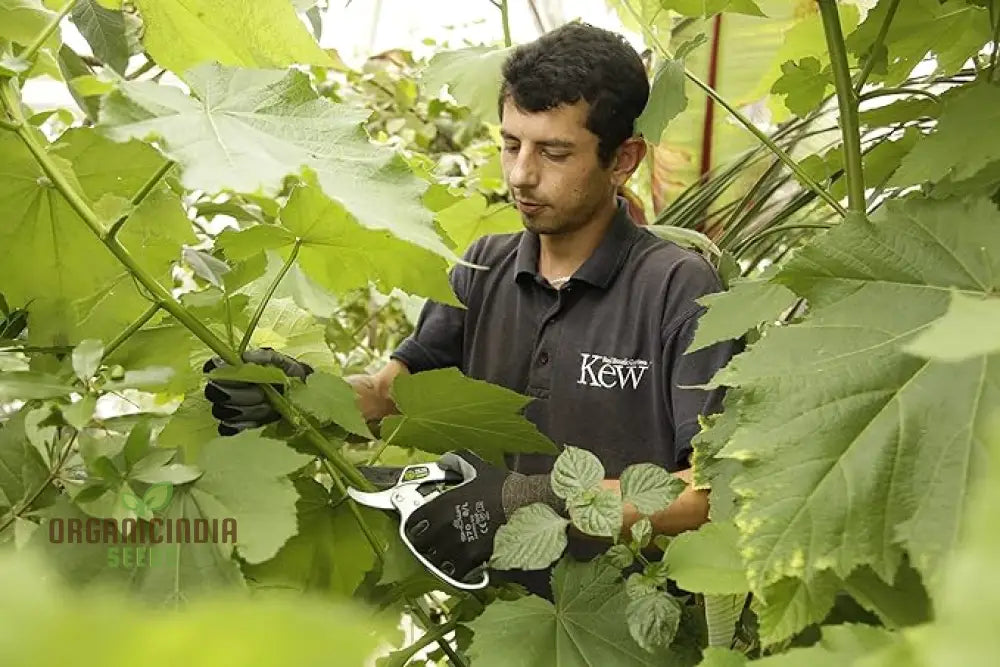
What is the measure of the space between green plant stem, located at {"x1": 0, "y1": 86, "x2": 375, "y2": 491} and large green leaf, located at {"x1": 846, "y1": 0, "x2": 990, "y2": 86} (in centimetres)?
40

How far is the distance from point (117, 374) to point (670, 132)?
129cm

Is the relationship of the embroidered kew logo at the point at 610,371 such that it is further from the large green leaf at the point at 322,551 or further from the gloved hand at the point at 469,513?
the large green leaf at the point at 322,551

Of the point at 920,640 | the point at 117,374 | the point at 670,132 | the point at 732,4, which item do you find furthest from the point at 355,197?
the point at 670,132

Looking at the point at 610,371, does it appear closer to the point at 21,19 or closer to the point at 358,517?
the point at 358,517

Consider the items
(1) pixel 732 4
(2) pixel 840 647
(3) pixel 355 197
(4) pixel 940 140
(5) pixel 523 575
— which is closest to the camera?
(2) pixel 840 647

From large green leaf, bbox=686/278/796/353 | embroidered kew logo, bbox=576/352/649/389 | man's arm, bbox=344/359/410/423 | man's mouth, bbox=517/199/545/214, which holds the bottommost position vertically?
man's arm, bbox=344/359/410/423

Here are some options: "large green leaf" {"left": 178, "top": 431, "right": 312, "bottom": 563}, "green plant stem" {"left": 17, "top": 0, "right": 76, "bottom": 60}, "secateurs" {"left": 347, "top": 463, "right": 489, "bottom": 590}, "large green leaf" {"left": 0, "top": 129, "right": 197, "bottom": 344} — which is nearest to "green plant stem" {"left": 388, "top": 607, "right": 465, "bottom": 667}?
"secateurs" {"left": 347, "top": 463, "right": 489, "bottom": 590}

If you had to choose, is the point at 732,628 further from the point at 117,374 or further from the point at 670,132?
the point at 670,132

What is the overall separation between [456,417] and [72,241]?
25cm

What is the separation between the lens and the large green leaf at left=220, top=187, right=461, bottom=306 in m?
0.51

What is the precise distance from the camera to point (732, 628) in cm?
44

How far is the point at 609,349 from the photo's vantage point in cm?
102

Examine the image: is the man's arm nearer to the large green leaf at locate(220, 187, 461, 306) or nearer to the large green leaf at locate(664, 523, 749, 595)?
the large green leaf at locate(220, 187, 461, 306)

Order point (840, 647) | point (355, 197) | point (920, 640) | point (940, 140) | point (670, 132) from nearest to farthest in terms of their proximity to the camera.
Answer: point (920, 640) → point (840, 647) → point (355, 197) → point (940, 140) → point (670, 132)
